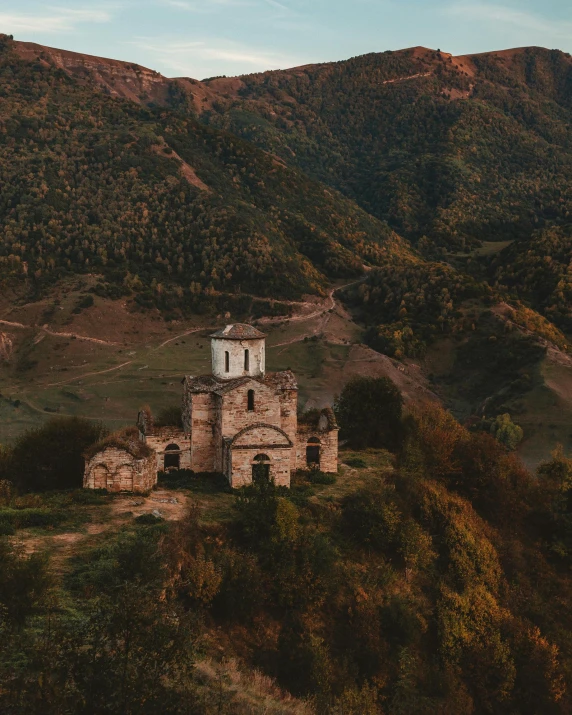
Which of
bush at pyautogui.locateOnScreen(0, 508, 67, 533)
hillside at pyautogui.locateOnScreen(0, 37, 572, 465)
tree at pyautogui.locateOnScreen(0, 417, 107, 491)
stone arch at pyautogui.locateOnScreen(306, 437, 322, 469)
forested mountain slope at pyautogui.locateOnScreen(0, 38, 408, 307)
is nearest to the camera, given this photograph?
bush at pyautogui.locateOnScreen(0, 508, 67, 533)

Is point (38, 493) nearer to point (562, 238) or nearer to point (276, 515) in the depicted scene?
point (276, 515)

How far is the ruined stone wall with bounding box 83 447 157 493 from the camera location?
25094 mm

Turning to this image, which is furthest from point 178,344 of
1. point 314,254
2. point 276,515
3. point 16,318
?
point 276,515

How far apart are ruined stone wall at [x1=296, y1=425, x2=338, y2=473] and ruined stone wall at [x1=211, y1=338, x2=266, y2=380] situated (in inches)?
139

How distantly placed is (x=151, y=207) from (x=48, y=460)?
73.1 meters

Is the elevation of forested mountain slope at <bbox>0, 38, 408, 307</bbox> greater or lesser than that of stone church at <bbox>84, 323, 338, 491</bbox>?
greater

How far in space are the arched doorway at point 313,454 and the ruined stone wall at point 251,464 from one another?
3.23m

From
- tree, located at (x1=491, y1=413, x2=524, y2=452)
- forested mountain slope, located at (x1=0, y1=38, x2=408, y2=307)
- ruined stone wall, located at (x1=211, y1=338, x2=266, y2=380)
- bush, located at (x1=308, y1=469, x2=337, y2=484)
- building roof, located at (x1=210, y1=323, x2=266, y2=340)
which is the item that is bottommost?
tree, located at (x1=491, y1=413, x2=524, y2=452)

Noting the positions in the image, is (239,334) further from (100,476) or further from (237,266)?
(237,266)

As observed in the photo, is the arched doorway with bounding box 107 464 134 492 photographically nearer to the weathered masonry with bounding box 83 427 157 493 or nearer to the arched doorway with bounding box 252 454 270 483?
the weathered masonry with bounding box 83 427 157 493

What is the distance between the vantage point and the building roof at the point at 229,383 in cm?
2698

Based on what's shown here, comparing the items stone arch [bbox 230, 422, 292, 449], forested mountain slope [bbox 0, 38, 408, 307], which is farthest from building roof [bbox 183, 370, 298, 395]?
forested mountain slope [bbox 0, 38, 408, 307]

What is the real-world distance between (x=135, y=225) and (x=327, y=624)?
79067mm

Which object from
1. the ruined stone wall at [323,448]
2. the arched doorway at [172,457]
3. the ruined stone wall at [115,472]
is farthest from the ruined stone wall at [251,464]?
the arched doorway at [172,457]
